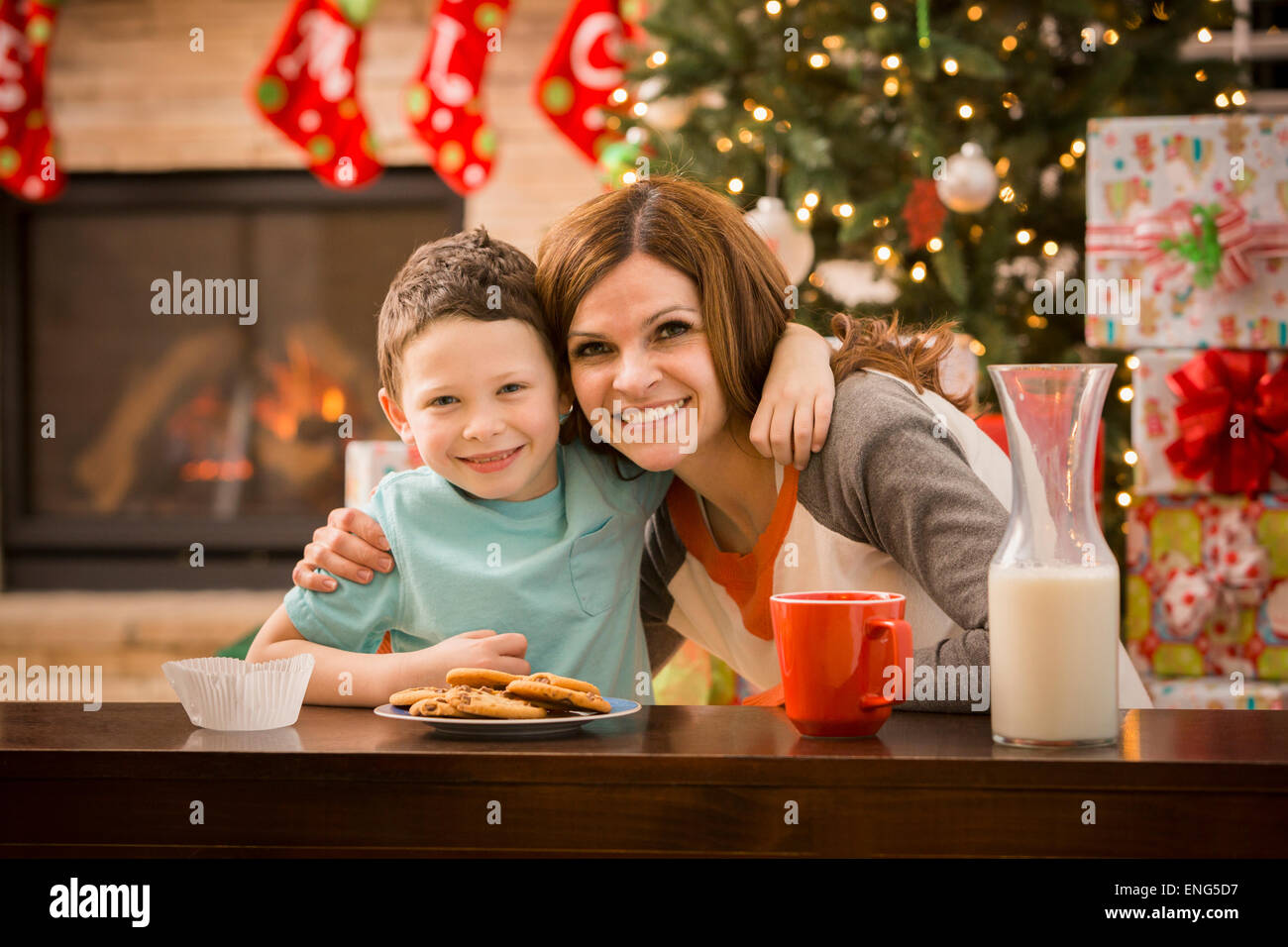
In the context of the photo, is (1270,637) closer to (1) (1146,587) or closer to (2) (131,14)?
(1) (1146,587)

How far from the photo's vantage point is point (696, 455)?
1138 millimetres

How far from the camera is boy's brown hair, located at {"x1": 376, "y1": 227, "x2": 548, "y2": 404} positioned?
40.9 inches

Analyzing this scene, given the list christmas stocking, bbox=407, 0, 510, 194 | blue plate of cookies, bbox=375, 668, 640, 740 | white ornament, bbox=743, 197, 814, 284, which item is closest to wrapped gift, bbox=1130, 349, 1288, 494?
white ornament, bbox=743, 197, 814, 284

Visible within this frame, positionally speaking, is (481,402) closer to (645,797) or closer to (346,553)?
(346,553)

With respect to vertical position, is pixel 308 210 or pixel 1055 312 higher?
pixel 308 210

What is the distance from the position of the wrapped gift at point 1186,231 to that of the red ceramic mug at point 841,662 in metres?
1.48

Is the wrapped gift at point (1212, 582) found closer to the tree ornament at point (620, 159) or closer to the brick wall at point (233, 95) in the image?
the tree ornament at point (620, 159)

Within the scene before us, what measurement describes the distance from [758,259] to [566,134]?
7.32ft

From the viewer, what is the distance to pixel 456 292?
1.04 metres

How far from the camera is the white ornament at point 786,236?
2275mm

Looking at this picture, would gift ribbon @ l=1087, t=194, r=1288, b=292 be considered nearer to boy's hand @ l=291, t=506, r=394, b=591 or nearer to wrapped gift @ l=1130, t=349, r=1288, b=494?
wrapped gift @ l=1130, t=349, r=1288, b=494

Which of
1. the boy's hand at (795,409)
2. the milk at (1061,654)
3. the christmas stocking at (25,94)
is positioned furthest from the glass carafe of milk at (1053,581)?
the christmas stocking at (25,94)
